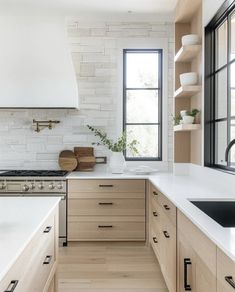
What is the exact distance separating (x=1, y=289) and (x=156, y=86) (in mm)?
→ 3883

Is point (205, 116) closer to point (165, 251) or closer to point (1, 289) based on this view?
point (165, 251)

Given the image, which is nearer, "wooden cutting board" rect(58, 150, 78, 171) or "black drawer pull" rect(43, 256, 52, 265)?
"black drawer pull" rect(43, 256, 52, 265)

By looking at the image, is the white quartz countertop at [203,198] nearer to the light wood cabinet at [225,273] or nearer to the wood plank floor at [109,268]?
the light wood cabinet at [225,273]

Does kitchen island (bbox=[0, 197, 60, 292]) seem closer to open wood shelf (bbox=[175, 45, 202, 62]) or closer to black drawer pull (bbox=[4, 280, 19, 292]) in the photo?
black drawer pull (bbox=[4, 280, 19, 292])

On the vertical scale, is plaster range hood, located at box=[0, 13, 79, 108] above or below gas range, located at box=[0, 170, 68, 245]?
above

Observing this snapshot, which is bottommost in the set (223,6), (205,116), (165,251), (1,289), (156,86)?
(165,251)

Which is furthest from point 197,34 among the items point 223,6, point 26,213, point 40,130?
point 26,213

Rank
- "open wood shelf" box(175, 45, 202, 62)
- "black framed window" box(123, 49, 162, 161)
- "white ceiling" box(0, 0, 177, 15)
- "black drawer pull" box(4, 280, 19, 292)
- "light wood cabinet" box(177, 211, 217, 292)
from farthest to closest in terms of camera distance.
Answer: "black framed window" box(123, 49, 162, 161)
"white ceiling" box(0, 0, 177, 15)
"open wood shelf" box(175, 45, 202, 62)
"light wood cabinet" box(177, 211, 217, 292)
"black drawer pull" box(4, 280, 19, 292)

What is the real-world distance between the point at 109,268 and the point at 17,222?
1926 mm

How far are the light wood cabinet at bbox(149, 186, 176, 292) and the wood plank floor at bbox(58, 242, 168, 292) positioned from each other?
23 centimetres

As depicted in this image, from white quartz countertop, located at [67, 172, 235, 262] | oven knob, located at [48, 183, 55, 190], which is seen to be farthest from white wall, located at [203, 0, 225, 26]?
oven knob, located at [48, 183, 55, 190]

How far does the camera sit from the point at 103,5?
404cm

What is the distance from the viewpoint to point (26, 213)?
1867mm

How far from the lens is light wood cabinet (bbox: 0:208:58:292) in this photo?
4.06ft
